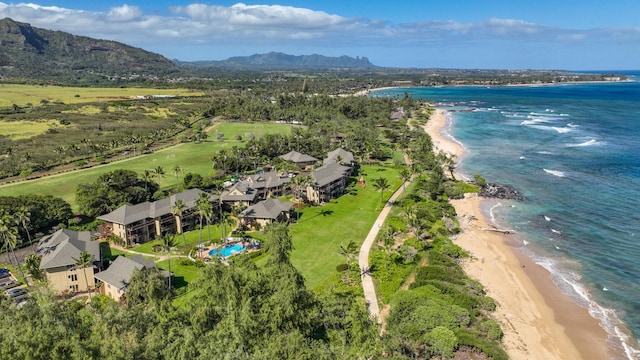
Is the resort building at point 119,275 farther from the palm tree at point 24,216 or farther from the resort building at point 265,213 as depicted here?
the resort building at point 265,213

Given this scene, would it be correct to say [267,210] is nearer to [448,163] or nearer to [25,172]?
[448,163]

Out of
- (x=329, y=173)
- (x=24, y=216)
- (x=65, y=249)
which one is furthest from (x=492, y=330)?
(x=24, y=216)

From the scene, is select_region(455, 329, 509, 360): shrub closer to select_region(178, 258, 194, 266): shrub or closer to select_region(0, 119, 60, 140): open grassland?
select_region(178, 258, 194, 266): shrub

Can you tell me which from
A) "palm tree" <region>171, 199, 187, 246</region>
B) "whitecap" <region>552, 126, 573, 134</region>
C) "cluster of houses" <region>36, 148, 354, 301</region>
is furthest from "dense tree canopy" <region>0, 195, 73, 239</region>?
"whitecap" <region>552, 126, 573, 134</region>

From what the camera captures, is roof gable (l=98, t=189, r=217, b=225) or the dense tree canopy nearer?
roof gable (l=98, t=189, r=217, b=225)

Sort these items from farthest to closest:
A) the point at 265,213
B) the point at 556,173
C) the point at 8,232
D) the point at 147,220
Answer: the point at 556,173 → the point at 265,213 → the point at 147,220 → the point at 8,232

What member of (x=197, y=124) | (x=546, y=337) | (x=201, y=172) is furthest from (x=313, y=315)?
(x=197, y=124)

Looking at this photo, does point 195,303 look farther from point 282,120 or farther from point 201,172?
point 282,120
